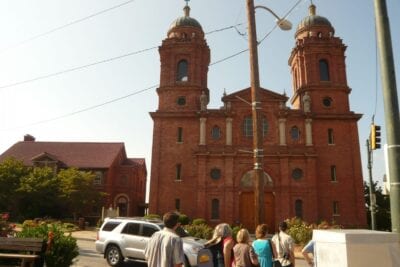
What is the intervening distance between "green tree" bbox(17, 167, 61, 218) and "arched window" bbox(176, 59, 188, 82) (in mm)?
17181

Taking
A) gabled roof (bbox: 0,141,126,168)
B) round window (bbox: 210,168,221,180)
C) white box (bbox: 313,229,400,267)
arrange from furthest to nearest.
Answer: gabled roof (bbox: 0,141,126,168)
round window (bbox: 210,168,221,180)
white box (bbox: 313,229,400,267)

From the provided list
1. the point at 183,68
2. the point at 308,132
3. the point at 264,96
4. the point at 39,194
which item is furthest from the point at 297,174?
the point at 39,194

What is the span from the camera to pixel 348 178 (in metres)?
34.7

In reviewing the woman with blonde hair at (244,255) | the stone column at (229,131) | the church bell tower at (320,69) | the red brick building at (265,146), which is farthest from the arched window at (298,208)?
the woman with blonde hair at (244,255)

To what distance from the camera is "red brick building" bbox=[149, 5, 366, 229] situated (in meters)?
34.0

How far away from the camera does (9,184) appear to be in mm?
39375

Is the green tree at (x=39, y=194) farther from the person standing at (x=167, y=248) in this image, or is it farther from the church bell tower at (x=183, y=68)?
the person standing at (x=167, y=248)

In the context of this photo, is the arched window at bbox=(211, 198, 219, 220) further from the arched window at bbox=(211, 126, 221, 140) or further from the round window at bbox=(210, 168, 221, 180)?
the arched window at bbox=(211, 126, 221, 140)

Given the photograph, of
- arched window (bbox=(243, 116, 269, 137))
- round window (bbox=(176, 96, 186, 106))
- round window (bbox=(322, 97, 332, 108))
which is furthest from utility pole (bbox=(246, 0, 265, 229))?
round window (bbox=(322, 97, 332, 108))

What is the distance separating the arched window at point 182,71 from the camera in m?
38.9

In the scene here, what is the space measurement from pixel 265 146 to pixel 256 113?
85.6 ft

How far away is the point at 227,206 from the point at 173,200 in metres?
5.05

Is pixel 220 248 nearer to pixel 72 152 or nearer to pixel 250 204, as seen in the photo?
pixel 250 204

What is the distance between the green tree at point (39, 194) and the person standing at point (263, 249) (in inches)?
1399
